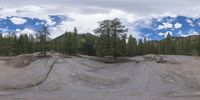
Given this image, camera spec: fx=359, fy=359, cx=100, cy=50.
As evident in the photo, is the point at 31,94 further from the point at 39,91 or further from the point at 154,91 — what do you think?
the point at 154,91

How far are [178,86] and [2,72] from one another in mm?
18397

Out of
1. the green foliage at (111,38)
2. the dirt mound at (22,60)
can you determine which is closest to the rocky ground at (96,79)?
the dirt mound at (22,60)

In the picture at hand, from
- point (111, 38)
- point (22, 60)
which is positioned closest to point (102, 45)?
point (111, 38)

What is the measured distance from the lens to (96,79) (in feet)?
121

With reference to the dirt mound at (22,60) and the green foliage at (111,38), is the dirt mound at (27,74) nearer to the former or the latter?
the dirt mound at (22,60)

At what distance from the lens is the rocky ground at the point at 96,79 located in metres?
32.0

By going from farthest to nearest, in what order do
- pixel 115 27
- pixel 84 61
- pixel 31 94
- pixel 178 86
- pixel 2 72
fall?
pixel 115 27, pixel 84 61, pixel 2 72, pixel 178 86, pixel 31 94

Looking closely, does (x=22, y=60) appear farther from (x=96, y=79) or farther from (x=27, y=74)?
(x=96, y=79)

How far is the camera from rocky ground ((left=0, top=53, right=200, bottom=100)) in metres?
32.0

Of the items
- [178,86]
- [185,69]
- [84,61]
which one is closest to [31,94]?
[84,61]

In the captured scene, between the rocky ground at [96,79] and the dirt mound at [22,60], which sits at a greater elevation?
the dirt mound at [22,60]

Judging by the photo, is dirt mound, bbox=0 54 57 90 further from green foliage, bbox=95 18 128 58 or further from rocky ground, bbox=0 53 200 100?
green foliage, bbox=95 18 128 58

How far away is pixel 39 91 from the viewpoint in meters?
33.7

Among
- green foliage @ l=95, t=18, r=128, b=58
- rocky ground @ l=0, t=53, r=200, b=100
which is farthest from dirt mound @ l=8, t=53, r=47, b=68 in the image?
green foliage @ l=95, t=18, r=128, b=58
